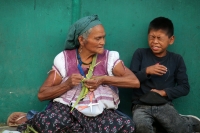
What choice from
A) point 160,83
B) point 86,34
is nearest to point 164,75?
point 160,83

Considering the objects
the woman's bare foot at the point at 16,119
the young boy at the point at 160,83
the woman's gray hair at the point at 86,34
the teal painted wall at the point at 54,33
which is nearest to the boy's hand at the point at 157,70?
the young boy at the point at 160,83

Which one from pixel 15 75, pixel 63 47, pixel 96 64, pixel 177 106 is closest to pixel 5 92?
pixel 15 75

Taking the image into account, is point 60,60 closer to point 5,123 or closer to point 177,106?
point 5,123

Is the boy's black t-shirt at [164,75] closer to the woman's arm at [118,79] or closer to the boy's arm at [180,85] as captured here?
the boy's arm at [180,85]

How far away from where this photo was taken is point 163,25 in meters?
4.93

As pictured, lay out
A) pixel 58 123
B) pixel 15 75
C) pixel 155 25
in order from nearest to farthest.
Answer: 1. pixel 58 123
2. pixel 155 25
3. pixel 15 75

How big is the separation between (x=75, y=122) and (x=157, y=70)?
1.02 m

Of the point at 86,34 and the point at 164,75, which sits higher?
the point at 86,34

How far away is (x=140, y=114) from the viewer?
4.79 m

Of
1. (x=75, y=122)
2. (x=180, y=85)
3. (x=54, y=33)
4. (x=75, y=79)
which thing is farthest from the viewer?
(x=54, y=33)

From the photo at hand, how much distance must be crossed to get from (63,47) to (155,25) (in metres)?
1.09

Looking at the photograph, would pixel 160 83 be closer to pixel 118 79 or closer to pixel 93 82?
pixel 118 79

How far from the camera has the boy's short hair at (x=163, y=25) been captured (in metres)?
4.93

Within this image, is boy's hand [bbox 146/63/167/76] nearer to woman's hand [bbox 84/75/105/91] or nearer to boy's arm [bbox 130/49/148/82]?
boy's arm [bbox 130/49/148/82]
